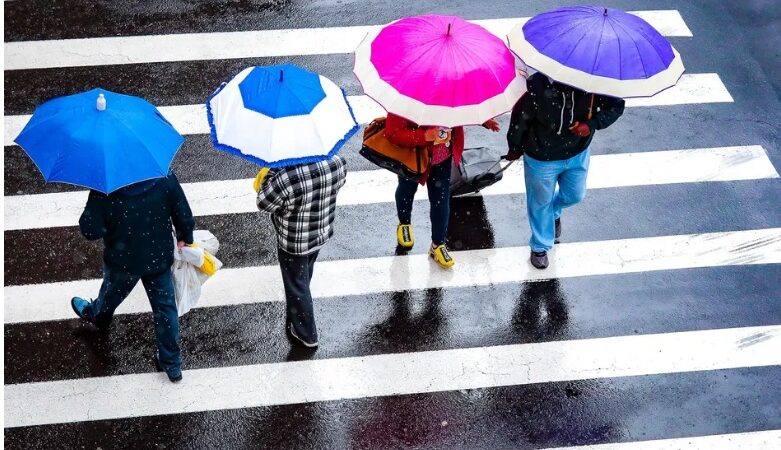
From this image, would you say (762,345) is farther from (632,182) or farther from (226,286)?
(226,286)

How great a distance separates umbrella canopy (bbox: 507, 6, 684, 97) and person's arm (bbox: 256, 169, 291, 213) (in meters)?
1.85

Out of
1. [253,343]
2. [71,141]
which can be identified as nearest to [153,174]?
[71,141]

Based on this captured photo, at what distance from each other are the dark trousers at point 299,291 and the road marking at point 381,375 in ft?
0.91

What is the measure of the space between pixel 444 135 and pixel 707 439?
2920 millimetres

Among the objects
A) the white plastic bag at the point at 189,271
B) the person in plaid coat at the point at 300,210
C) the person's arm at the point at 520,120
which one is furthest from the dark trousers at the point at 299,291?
the person's arm at the point at 520,120

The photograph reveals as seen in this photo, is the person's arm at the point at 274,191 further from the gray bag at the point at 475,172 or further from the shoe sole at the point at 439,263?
the gray bag at the point at 475,172

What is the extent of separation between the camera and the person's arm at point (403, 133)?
7.04 metres

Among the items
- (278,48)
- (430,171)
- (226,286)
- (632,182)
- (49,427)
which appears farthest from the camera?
(278,48)

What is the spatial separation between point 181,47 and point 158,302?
412 cm

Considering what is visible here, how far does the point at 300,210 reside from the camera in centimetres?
645

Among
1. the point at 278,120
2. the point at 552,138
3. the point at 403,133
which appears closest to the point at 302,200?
the point at 278,120

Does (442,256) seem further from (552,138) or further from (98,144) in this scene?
(98,144)

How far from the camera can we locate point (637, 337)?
7.79 metres

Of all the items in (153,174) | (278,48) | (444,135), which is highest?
(153,174)
